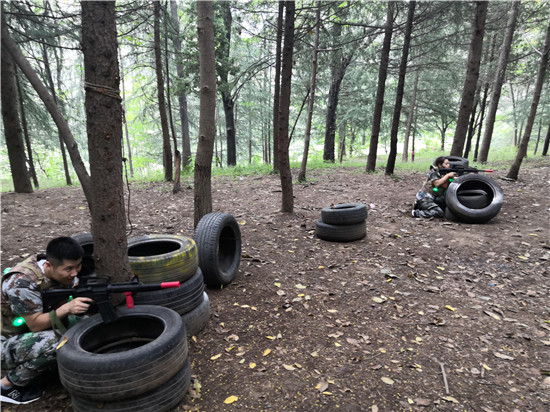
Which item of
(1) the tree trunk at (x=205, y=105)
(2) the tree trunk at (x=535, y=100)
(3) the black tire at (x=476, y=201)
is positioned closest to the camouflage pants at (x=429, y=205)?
(3) the black tire at (x=476, y=201)

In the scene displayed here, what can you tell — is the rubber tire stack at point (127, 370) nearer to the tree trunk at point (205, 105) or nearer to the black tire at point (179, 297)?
the black tire at point (179, 297)

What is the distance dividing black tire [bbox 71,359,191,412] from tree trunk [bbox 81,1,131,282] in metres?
1.02

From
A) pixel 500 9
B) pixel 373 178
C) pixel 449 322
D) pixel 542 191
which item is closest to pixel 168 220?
pixel 449 322

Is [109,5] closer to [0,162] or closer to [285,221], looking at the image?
[285,221]

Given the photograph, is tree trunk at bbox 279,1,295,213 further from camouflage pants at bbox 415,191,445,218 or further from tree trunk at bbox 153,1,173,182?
tree trunk at bbox 153,1,173,182

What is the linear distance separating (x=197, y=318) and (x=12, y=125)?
10.3 metres

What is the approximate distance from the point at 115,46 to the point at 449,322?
462cm

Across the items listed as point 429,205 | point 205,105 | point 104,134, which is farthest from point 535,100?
point 104,134

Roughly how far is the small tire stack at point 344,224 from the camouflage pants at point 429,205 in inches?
92.9

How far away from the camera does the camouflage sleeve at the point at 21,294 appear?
2.47m

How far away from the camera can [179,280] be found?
10.5ft

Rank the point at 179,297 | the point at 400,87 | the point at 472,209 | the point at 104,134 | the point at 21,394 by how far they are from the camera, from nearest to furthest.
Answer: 1. the point at 21,394
2. the point at 104,134
3. the point at 179,297
4. the point at 472,209
5. the point at 400,87

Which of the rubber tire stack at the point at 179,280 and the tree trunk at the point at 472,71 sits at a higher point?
the tree trunk at the point at 472,71

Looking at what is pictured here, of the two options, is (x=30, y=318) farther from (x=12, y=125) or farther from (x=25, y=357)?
(x=12, y=125)
